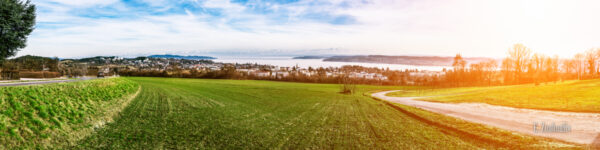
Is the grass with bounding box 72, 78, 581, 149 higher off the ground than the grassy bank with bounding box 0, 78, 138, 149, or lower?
lower

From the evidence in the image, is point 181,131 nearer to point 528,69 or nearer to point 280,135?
point 280,135

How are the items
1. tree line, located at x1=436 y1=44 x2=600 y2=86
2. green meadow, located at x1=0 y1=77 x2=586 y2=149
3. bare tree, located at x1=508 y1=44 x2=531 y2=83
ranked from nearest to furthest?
green meadow, located at x1=0 y1=77 x2=586 y2=149 → tree line, located at x1=436 y1=44 x2=600 y2=86 → bare tree, located at x1=508 y1=44 x2=531 y2=83

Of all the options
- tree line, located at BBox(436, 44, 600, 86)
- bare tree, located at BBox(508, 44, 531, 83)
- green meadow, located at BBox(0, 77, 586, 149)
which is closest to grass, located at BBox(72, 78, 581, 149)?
green meadow, located at BBox(0, 77, 586, 149)

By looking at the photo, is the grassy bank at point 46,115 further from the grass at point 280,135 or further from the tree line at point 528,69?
the tree line at point 528,69

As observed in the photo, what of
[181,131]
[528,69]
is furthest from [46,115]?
[528,69]

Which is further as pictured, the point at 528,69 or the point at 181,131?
the point at 528,69

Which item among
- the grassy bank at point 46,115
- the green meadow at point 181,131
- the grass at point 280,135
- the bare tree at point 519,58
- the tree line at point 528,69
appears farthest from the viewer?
the bare tree at point 519,58

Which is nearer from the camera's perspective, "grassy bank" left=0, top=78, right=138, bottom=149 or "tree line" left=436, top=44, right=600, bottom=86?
"grassy bank" left=0, top=78, right=138, bottom=149

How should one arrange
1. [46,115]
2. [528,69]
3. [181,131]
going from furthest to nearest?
[528,69], [181,131], [46,115]

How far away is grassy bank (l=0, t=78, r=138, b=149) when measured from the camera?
816 centimetres

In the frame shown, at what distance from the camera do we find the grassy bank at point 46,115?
26.8 ft

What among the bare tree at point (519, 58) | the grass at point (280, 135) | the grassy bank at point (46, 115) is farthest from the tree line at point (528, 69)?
the grassy bank at point (46, 115)

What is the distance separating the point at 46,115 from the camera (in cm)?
969

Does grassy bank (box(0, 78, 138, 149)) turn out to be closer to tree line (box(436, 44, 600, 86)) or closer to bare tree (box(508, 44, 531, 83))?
tree line (box(436, 44, 600, 86))
